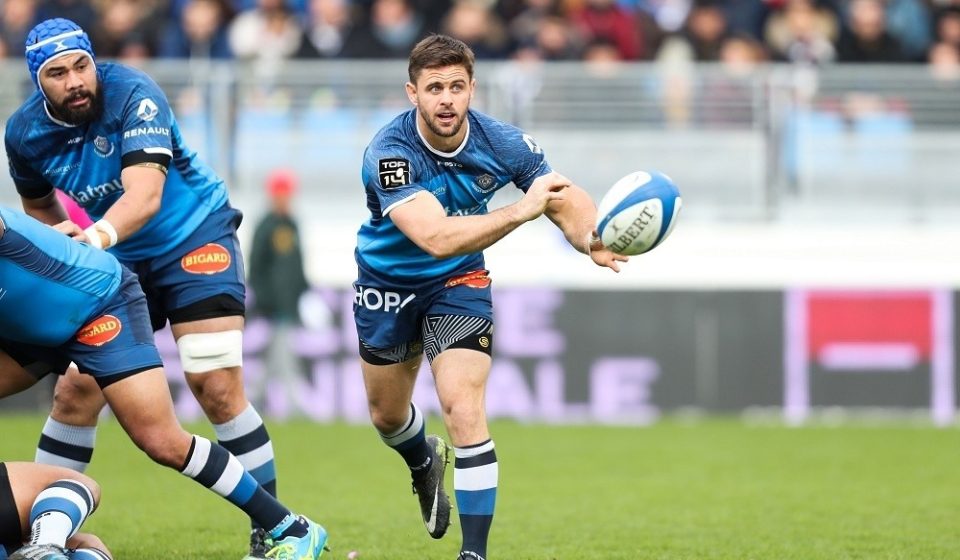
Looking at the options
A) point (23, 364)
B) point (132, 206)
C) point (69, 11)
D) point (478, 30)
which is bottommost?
point (23, 364)

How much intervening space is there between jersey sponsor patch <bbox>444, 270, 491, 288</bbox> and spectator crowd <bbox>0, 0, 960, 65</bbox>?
9.68 m

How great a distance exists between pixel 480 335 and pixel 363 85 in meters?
9.46

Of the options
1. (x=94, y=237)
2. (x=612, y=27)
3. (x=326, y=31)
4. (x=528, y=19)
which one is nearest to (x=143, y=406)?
(x=94, y=237)

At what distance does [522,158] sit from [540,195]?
0.63m

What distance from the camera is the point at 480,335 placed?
7.03 meters

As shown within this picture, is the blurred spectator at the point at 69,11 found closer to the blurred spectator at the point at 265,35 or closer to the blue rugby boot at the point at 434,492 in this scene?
the blurred spectator at the point at 265,35

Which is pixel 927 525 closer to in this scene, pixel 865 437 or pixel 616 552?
pixel 616 552

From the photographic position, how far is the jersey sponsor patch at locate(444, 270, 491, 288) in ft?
23.8

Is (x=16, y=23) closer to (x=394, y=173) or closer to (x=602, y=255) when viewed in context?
(x=394, y=173)

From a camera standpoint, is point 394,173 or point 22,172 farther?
point 22,172

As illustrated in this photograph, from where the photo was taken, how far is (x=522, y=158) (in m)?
7.18

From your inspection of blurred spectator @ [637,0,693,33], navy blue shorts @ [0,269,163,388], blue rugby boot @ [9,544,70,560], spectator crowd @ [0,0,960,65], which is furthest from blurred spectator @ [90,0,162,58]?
blue rugby boot @ [9,544,70,560]

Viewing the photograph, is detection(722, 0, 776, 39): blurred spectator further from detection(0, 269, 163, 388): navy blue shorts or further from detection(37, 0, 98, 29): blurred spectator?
detection(0, 269, 163, 388): navy blue shorts

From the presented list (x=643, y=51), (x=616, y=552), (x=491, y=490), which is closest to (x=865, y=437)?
(x=643, y=51)
